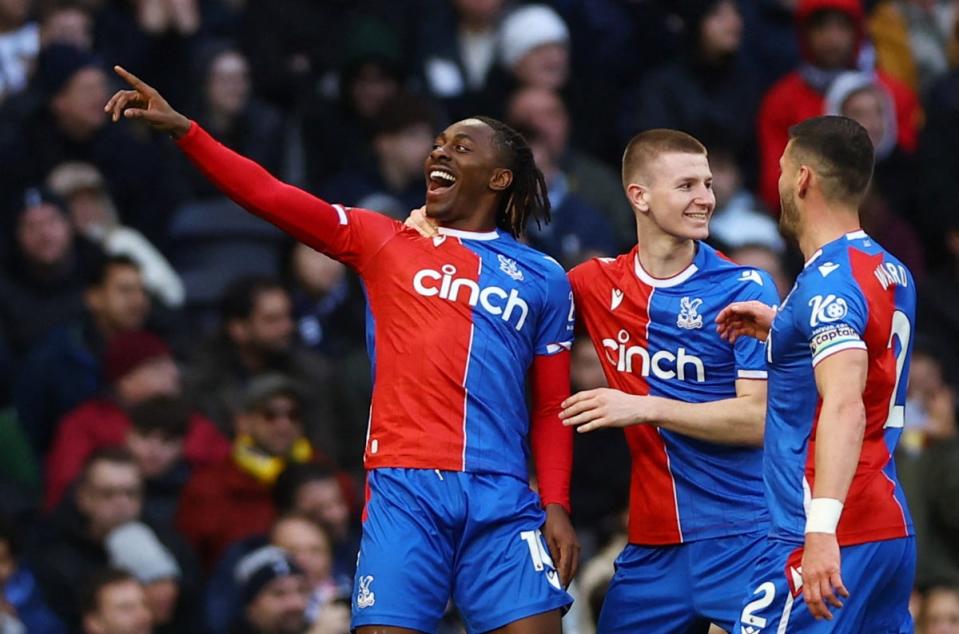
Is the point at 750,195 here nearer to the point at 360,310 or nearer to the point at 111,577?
the point at 360,310

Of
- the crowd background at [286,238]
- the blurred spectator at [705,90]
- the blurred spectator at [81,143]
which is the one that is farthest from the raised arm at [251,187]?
the blurred spectator at [705,90]

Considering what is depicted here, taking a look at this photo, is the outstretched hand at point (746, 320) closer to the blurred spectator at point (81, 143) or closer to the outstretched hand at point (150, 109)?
the outstretched hand at point (150, 109)

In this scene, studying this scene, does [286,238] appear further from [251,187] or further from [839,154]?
[839,154]

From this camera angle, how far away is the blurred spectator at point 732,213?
554 inches

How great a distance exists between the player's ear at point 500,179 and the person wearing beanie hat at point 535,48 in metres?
6.65

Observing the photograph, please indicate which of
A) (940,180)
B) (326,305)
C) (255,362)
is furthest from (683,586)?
(940,180)

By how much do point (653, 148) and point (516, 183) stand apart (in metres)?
0.58

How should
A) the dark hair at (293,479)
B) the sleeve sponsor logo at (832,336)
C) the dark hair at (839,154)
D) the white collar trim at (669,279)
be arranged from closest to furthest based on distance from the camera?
the sleeve sponsor logo at (832,336) → the dark hair at (839,154) → the white collar trim at (669,279) → the dark hair at (293,479)

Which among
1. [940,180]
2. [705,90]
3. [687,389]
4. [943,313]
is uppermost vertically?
[705,90]

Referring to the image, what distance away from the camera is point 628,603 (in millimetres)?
8039

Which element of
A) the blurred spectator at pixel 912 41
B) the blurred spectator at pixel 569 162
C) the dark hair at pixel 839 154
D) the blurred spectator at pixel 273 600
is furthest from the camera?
the blurred spectator at pixel 912 41

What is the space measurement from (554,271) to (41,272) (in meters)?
5.45

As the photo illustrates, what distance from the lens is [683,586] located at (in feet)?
26.1

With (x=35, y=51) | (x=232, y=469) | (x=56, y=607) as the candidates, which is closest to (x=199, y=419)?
(x=232, y=469)
